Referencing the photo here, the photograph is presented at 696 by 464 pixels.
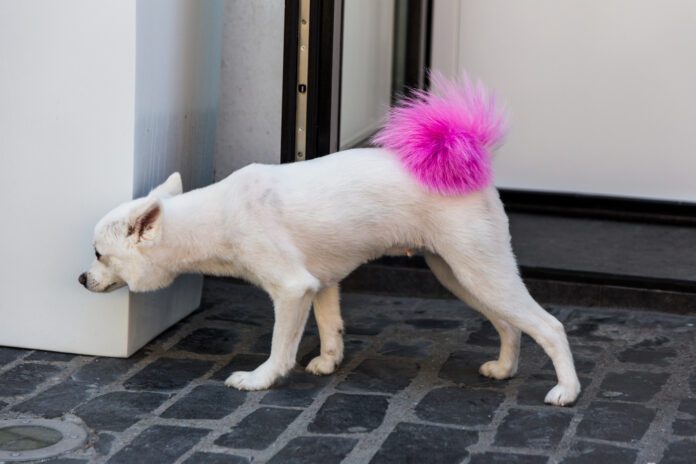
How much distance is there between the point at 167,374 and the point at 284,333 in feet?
1.72

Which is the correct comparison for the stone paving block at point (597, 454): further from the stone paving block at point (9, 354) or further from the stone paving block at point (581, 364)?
the stone paving block at point (9, 354)

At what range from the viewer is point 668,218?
6.39 meters

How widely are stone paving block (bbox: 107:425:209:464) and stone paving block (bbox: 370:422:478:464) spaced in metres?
0.59

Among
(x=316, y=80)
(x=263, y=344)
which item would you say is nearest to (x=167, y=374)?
(x=263, y=344)

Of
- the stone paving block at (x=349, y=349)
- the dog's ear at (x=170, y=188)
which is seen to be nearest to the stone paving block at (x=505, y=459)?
the stone paving block at (x=349, y=349)

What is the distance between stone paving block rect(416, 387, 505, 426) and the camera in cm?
425

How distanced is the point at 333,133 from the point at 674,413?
5.89ft

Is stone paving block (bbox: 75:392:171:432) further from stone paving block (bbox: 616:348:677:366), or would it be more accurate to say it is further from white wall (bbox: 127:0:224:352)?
stone paving block (bbox: 616:348:677:366)

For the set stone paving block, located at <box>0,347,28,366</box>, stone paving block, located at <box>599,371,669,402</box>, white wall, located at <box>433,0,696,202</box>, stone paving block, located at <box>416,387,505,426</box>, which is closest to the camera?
stone paving block, located at <box>416,387,505,426</box>

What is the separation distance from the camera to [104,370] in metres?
4.73

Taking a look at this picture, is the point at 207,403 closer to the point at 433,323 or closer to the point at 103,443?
the point at 103,443

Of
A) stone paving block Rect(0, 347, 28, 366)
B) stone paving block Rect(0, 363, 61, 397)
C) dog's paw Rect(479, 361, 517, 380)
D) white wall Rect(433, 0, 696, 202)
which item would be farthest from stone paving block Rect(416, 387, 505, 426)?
white wall Rect(433, 0, 696, 202)

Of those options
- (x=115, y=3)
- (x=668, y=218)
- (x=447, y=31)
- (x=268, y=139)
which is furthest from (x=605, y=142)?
(x=115, y=3)

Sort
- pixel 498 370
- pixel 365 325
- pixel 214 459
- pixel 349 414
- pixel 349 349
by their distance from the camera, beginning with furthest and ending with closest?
pixel 365 325 < pixel 349 349 < pixel 498 370 < pixel 349 414 < pixel 214 459
